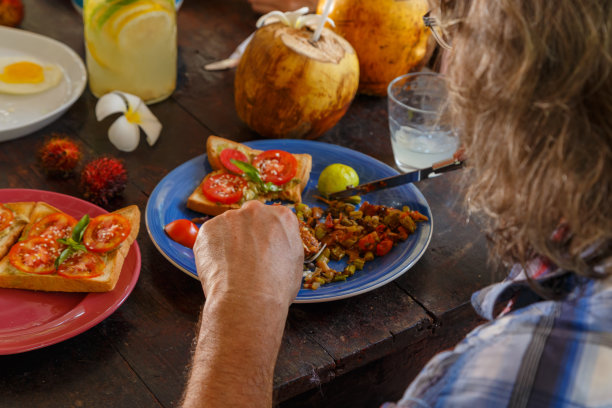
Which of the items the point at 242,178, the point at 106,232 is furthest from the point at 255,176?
the point at 106,232

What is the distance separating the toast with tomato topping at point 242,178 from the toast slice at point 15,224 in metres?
0.36

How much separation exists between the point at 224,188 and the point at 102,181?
0.95ft

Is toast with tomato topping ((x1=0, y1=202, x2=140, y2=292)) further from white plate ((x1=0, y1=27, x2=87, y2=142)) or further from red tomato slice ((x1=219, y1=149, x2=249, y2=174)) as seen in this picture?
white plate ((x1=0, y1=27, x2=87, y2=142))

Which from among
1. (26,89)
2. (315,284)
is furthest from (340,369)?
(26,89)

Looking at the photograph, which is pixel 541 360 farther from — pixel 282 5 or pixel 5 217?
pixel 282 5

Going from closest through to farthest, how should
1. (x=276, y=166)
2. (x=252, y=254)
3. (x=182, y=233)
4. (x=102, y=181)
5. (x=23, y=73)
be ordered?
(x=252, y=254), (x=182, y=233), (x=102, y=181), (x=276, y=166), (x=23, y=73)

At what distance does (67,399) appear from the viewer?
3.54 ft

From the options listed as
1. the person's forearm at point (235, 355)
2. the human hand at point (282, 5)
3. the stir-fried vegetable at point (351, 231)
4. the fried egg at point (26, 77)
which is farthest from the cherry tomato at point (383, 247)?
the human hand at point (282, 5)

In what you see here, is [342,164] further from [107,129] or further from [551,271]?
[551,271]

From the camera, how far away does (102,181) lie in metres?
1.51

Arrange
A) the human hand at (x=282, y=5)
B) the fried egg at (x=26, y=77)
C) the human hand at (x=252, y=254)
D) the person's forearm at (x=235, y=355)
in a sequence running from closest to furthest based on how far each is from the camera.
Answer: the person's forearm at (x=235, y=355) < the human hand at (x=252, y=254) < the fried egg at (x=26, y=77) < the human hand at (x=282, y=5)

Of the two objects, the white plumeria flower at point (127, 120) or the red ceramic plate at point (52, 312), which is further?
the white plumeria flower at point (127, 120)

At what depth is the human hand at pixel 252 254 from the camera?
1.09 metres

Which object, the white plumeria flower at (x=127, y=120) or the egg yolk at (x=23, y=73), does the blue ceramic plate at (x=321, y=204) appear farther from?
the egg yolk at (x=23, y=73)
